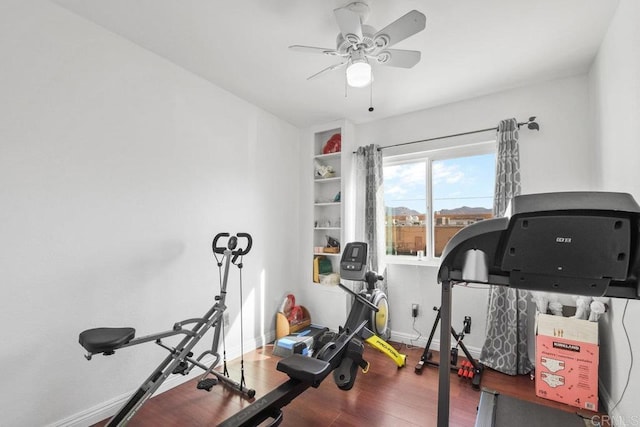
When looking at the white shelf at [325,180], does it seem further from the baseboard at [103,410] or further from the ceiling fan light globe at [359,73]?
the baseboard at [103,410]

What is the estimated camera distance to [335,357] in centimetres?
228

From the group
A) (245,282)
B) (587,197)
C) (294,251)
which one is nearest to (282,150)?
(294,251)

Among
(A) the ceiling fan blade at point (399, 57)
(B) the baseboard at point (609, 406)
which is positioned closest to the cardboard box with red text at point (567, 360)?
(B) the baseboard at point (609, 406)

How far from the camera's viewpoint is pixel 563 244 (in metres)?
0.88

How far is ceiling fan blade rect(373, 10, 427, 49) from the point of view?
63.7 inches

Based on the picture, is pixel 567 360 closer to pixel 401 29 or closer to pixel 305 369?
pixel 305 369

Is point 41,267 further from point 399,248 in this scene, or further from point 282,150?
point 399,248

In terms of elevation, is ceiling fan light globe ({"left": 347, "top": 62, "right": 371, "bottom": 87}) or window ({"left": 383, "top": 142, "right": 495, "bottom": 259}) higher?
ceiling fan light globe ({"left": 347, "top": 62, "right": 371, "bottom": 87})

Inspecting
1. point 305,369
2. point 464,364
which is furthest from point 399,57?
Answer: point 464,364

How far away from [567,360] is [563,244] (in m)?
2.06

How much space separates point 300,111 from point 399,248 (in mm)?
2094

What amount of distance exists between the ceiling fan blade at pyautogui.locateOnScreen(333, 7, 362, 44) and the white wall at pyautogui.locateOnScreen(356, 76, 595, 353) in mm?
1866

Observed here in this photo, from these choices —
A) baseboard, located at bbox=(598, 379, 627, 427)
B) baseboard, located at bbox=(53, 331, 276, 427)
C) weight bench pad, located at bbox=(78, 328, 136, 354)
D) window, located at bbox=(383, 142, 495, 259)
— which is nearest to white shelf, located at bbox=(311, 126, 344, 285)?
window, located at bbox=(383, 142, 495, 259)

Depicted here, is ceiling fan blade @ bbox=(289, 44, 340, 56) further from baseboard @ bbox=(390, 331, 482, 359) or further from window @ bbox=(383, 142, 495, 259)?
baseboard @ bbox=(390, 331, 482, 359)
